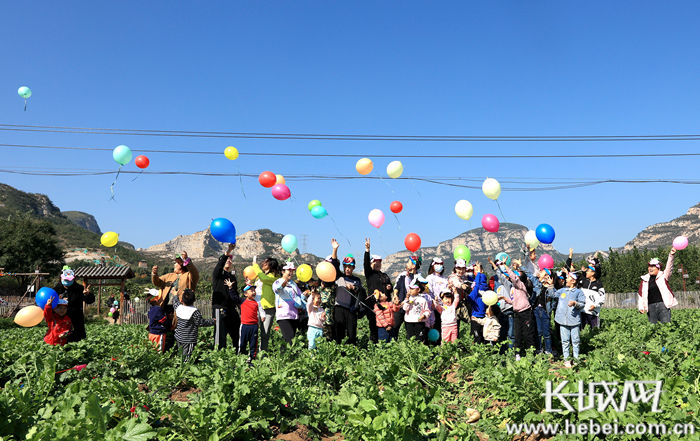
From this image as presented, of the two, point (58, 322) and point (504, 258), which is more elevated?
point (504, 258)

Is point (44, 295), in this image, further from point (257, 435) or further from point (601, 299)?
point (601, 299)

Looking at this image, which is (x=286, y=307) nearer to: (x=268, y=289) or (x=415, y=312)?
(x=268, y=289)

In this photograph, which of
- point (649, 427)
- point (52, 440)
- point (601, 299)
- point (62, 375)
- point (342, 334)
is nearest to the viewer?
point (52, 440)

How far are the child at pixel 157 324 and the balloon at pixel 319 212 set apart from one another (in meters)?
4.32

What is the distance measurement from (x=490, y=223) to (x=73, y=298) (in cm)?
883

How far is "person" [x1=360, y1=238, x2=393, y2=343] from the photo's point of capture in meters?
8.90

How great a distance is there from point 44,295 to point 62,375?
389 centimetres

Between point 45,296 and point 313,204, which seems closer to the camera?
point 45,296

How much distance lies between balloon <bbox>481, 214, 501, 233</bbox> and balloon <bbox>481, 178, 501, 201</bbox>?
49 cm

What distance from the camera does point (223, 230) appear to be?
27.2ft

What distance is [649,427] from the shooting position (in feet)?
11.6

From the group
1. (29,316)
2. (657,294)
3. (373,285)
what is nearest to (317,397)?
(373,285)

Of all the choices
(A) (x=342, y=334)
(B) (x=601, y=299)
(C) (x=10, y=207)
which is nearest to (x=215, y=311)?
(A) (x=342, y=334)

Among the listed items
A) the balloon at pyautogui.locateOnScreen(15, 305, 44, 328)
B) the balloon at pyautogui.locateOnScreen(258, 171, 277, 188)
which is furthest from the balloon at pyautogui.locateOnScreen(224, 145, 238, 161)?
the balloon at pyautogui.locateOnScreen(15, 305, 44, 328)
